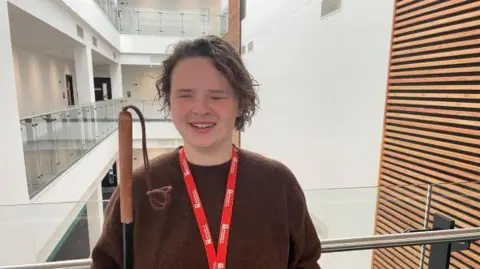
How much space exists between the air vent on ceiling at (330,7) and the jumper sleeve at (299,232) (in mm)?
4758

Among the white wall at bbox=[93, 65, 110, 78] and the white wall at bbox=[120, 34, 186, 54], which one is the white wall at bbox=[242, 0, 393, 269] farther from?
the white wall at bbox=[93, 65, 110, 78]

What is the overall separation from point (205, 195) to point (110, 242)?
11.1 inches

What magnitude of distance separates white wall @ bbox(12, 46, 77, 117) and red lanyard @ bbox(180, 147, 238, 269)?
10.7 metres

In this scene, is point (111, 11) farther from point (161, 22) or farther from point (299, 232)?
point (299, 232)

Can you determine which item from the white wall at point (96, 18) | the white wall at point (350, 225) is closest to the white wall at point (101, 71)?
the white wall at point (96, 18)

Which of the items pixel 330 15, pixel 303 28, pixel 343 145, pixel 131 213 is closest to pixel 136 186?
pixel 131 213

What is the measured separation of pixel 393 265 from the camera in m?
3.86

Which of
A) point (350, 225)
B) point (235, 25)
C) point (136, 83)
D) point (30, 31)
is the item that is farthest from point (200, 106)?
point (136, 83)

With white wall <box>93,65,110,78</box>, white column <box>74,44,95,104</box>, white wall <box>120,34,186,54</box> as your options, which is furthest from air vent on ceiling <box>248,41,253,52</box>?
white wall <box>93,65,110,78</box>

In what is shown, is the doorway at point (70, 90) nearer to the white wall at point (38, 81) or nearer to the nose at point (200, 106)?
the white wall at point (38, 81)

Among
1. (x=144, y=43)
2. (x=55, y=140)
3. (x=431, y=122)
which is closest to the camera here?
(x=431, y=122)

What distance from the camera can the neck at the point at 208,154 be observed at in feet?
3.01

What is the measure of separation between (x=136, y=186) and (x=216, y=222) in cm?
24

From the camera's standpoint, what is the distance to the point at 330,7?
5297mm
